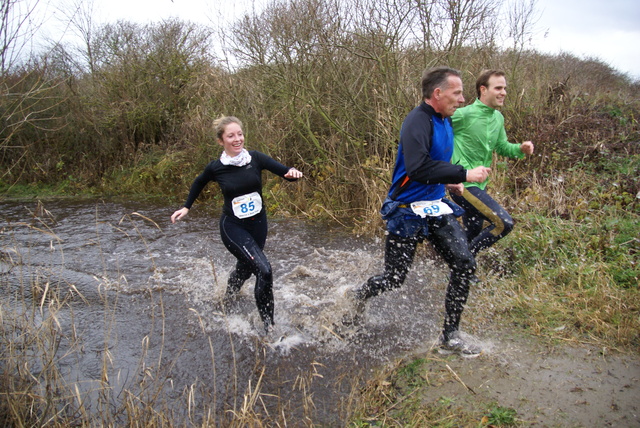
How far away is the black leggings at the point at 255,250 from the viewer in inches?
164

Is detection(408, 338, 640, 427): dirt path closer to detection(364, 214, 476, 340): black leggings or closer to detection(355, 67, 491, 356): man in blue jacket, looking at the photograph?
detection(355, 67, 491, 356): man in blue jacket

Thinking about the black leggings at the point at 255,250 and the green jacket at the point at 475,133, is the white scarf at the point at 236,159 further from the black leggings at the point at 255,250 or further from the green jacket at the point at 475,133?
the green jacket at the point at 475,133

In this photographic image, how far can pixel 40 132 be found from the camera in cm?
1466

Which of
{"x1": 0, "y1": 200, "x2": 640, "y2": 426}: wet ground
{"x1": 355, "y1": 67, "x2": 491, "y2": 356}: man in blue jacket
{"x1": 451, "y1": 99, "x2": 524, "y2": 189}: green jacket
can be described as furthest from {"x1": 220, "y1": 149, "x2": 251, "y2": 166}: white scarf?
{"x1": 451, "y1": 99, "x2": 524, "y2": 189}: green jacket

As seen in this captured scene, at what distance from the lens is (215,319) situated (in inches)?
189

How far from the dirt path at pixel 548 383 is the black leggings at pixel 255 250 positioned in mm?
1488

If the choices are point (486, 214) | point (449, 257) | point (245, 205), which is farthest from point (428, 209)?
point (245, 205)

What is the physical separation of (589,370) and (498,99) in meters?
2.50

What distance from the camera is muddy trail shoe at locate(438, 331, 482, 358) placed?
3.63 m

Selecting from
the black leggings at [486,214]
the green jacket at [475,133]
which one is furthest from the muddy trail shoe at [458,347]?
the green jacket at [475,133]

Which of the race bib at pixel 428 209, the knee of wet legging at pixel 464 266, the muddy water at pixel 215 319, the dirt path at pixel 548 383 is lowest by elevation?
the muddy water at pixel 215 319


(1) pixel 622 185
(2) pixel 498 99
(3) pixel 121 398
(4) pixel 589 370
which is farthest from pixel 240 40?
(4) pixel 589 370

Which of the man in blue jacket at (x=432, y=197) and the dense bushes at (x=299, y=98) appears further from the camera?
the dense bushes at (x=299, y=98)

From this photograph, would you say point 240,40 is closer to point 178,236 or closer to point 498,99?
point 178,236
